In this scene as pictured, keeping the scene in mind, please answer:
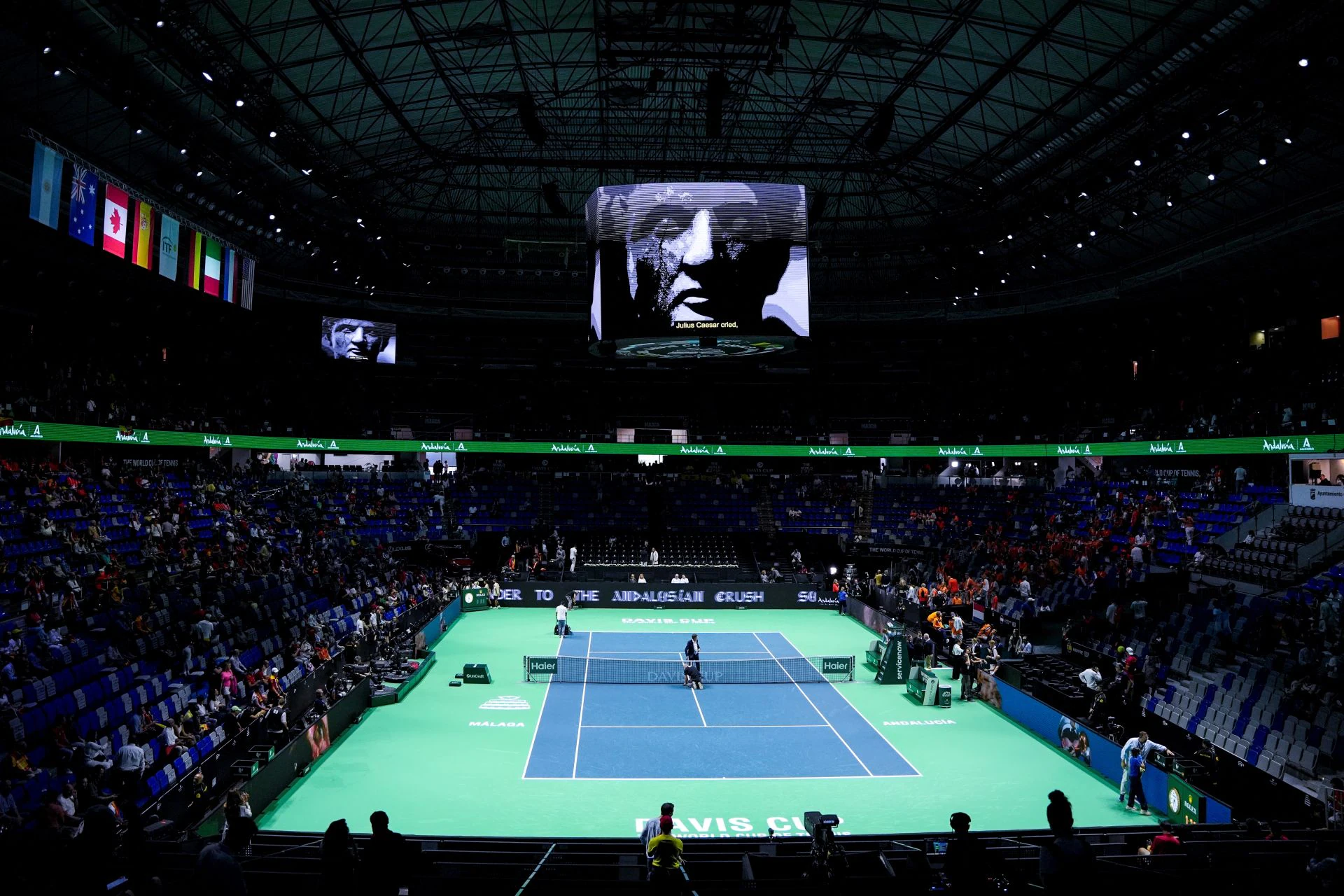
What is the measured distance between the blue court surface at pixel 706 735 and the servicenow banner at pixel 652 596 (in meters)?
14.9

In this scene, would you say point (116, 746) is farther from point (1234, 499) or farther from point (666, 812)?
point (1234, 499)

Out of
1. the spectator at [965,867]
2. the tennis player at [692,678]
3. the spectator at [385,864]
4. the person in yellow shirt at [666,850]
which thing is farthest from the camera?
the tennis player at [692,678]

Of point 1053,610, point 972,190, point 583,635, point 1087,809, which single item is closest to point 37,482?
point 583,635

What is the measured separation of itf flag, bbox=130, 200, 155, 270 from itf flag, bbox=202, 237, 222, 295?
10.0ft

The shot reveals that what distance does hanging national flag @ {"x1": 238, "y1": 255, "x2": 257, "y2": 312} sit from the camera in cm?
3089

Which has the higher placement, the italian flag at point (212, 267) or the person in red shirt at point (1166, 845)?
the italian flag at point (212, 267)

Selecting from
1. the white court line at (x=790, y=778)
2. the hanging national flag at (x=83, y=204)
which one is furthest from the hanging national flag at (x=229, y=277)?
the white court line at (x=790, y=778)

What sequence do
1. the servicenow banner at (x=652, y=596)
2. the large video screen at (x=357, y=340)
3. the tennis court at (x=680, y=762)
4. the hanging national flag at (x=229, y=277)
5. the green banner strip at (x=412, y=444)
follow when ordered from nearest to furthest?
1. the tennis court at (x=680, y=762)
2. the hanging national flag at (x=229, y=277)
3. the green banner strip at (x=412, y=444)
4. the servicenow banner at (x=652, y=596)
5. the large video screen at (x=357, y=340)

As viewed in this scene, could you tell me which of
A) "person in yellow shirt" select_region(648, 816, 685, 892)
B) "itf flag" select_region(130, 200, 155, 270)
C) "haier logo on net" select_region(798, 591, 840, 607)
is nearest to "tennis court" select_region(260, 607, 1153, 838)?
"person in yellow shirt" select_region(648, 816, 685, 892)

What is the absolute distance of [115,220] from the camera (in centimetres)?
2359

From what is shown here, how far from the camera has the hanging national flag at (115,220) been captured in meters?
23.1

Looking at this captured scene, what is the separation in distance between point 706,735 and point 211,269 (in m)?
21.3

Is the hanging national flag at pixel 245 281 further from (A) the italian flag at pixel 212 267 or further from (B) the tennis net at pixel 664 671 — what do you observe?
(B) the tennis net at pixel 664 671

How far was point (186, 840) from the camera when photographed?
1156 cm
